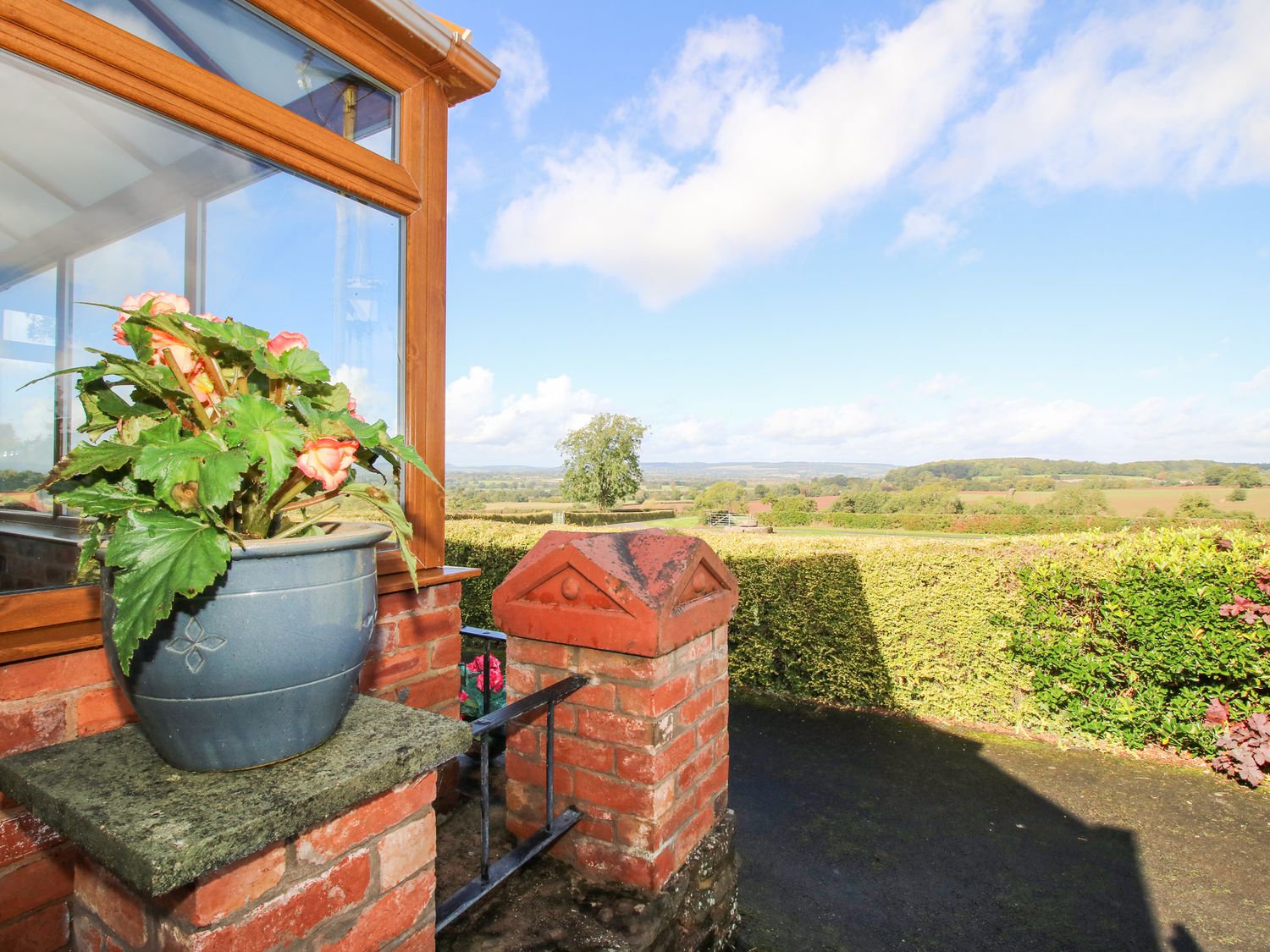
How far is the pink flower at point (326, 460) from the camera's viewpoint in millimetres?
1040

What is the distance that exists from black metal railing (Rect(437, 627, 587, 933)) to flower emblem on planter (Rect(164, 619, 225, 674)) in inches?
23.3

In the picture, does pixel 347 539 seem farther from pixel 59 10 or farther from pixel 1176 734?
pixel 1176 734

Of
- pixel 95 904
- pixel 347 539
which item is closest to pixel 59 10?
pixel 347 539

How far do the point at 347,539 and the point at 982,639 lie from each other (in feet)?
18.7

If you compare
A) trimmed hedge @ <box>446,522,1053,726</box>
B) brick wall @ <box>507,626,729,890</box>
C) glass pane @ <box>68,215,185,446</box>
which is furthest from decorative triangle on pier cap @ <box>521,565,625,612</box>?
trimmed hedge @ <box>446,522,1053,726</box>

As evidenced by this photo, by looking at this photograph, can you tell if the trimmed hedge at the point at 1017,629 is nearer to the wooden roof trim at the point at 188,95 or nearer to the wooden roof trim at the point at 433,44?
the wooden roof trim at the point at 433,44

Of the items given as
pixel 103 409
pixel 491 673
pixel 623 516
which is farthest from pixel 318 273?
pixel 623 516

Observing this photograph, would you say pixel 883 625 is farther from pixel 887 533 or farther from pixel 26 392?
pixel 887 533

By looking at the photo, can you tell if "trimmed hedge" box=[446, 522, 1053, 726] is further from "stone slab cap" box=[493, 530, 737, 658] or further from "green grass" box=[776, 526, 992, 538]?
"stone slab cap" box=[493, 530, 737, 658]

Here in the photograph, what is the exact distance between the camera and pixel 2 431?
1608 mm

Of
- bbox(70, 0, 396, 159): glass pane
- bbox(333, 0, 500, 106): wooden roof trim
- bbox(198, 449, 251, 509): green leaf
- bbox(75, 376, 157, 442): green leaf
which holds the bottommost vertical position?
bbox(198, 449, 251, 509): green leaf

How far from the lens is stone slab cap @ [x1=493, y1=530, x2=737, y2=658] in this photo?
1.75 m

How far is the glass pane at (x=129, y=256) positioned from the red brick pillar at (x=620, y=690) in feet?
3.86

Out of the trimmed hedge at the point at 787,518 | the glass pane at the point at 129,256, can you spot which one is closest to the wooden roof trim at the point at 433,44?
the glass pane at the point at 129,256
